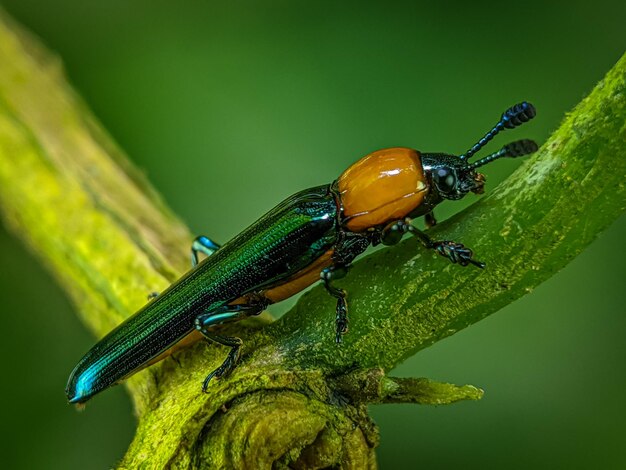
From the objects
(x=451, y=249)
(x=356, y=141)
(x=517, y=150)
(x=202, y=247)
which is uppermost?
(x=356, y=141)

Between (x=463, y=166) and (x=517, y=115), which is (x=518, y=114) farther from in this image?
(x=463, y=166)

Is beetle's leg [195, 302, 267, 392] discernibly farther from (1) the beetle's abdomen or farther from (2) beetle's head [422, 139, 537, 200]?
(2) beetle's head [422, 139, 537, 200]

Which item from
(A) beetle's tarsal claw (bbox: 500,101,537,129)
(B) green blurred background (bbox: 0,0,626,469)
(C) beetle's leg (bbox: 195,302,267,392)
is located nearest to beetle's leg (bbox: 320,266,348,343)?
(C) beetle's leg (bbox: 195,302,267,392)

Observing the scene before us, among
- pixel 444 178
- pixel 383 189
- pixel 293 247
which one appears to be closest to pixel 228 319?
pixel 293 247

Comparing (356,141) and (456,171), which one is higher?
(356,141)

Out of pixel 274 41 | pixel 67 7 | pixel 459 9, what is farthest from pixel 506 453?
pixel 67 7

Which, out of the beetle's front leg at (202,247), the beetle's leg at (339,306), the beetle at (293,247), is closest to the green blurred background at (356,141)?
the beetle's front leg at (202,247)

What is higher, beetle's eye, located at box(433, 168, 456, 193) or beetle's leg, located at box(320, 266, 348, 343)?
beetle's eye, located at box(433, 168, 456, 193)

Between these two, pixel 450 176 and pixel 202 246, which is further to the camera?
pixel 202 246
